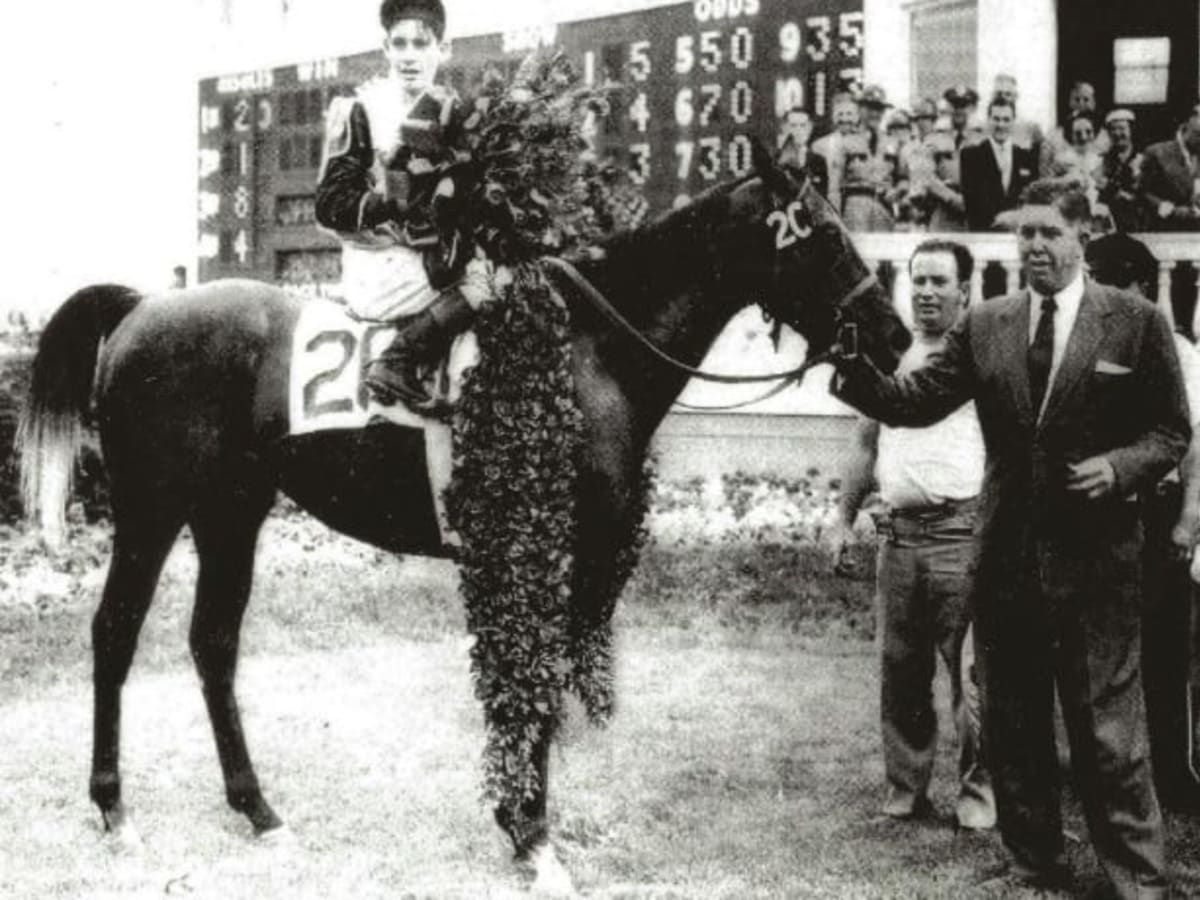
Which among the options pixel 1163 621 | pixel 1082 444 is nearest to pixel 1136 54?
pixel 1163 621

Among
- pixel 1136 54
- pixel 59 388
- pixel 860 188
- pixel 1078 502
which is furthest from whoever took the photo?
pixel 1136 54

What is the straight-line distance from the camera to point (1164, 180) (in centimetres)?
1096

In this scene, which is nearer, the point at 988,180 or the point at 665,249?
the point at 665,249

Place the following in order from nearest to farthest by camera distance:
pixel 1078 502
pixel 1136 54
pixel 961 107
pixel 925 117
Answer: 1. pixel 1078 502
2. pixel 961 107
3. pixel 925 117
4. pixel 1136 54

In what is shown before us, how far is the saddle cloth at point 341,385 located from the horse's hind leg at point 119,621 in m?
0.64

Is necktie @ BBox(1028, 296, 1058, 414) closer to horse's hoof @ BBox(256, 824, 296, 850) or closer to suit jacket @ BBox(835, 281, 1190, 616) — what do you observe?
suit jacket @ BBox(835, 281, 1190, 616)

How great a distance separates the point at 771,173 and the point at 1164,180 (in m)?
6.75

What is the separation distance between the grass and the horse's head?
1.73 metres

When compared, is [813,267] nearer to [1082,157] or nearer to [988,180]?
[988,180]

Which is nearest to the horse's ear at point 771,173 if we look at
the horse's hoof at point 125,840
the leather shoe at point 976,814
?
the leather shoe at point 976,814

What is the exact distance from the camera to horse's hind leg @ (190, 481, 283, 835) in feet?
19.2

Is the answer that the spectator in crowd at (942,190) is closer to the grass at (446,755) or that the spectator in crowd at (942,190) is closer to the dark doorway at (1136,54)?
the grass at (446,755)

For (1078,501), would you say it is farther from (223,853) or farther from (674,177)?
(674,177)

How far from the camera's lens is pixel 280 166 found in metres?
20.3
